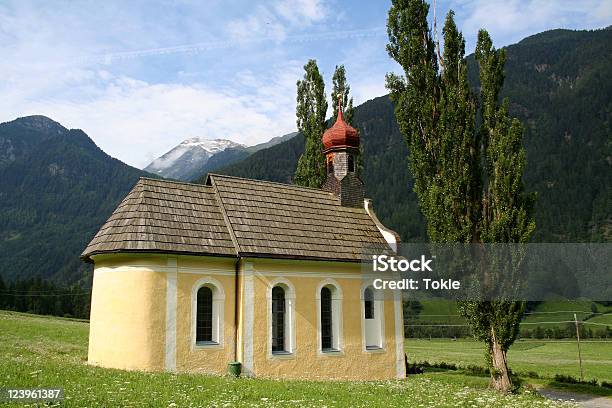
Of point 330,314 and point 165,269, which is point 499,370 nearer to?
point 330,314

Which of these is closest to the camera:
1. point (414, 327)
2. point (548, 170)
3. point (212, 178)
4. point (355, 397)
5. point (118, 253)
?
point (355, 397)

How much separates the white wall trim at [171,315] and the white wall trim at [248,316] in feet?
7.94

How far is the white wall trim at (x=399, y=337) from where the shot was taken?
Result: 21.0 meters

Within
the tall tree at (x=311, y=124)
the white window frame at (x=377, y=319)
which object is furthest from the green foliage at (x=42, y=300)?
the white window frame at (x=377, y=319)

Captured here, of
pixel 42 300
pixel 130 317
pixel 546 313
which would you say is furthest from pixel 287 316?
pixel 42 300

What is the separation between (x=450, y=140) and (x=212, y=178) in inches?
375

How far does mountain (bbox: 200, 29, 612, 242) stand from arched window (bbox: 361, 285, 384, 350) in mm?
93483

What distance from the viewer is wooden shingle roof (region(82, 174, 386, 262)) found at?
1727cm

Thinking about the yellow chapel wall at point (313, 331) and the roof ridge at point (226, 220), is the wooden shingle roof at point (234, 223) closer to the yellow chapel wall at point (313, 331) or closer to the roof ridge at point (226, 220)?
the roof ridge at point (226, 220)

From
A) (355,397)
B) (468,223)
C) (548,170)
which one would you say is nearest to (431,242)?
(468,223)

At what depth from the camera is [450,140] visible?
19016mm

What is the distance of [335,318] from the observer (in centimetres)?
2005

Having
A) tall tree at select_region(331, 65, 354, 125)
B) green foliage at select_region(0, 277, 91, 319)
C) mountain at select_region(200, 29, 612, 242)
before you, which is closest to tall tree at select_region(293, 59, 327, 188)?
tall tree at select_region(331, 65, 354, 125)

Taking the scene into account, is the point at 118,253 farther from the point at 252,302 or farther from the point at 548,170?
the point at 548,170
